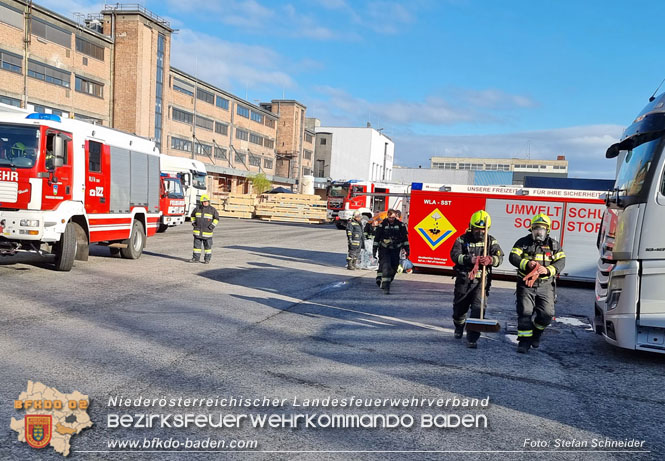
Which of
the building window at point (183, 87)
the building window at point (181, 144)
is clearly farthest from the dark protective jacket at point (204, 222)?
the building window at point (183, 87)

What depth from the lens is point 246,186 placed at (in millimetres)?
68688

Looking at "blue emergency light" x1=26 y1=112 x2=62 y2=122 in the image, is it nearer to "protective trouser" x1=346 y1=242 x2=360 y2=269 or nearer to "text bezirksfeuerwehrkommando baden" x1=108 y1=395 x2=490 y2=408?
"protective trouser" x1=346 y1=242 x2=360 y2=269

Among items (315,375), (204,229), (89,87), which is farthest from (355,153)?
(315,375)

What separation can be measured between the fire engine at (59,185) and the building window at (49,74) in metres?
27.9

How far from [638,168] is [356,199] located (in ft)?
90.3

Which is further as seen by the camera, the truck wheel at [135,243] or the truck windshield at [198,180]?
the truck windshield at [198,180]

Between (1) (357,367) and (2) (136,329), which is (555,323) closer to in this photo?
(1) (357,367)

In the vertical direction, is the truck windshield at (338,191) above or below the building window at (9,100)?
below

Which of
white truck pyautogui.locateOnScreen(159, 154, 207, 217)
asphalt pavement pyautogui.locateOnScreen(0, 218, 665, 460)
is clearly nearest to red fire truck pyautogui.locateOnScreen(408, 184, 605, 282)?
asphalt pavement pyautogui.locateOnScreen(0, 218, 665, 460)

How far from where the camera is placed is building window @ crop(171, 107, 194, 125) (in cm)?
5262

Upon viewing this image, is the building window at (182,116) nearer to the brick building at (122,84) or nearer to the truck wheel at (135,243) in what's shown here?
the brick building at (122,84)

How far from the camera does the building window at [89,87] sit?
134 feet

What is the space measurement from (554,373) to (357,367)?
217cm

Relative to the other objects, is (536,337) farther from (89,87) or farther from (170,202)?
(89,87)
